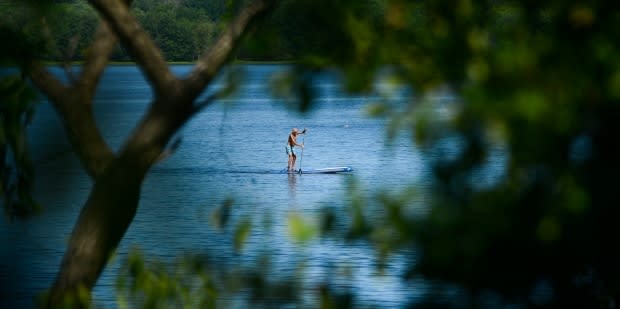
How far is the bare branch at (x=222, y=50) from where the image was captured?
4551 mm

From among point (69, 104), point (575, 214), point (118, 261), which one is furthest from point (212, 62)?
point (118, 261)

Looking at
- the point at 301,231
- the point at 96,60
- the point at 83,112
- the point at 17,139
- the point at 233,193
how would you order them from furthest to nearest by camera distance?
the point at 17,139 < the point at 96,60 < the point at 83,112 < the point at 233,193 < the point at 301,231

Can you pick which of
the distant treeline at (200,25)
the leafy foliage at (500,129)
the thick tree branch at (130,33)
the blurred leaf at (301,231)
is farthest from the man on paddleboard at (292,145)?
the blurred leaf at (301,231)

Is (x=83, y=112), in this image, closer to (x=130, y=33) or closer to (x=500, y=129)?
(x=130, y=33)

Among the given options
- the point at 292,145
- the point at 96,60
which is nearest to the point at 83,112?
the point at 96,60

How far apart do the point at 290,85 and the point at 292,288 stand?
3.92 feet

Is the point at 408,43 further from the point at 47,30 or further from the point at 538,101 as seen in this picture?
the point at 47,30

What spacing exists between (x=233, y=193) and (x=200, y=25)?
305 cm

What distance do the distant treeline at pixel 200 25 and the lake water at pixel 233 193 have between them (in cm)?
10

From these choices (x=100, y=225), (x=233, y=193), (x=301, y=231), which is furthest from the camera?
(x=100, y=225)

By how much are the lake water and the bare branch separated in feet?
0.66

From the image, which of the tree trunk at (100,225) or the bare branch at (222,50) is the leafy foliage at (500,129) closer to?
the bare branch at (222,50)

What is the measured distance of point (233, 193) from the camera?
11.8ft

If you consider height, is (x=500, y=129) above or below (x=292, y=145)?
above
